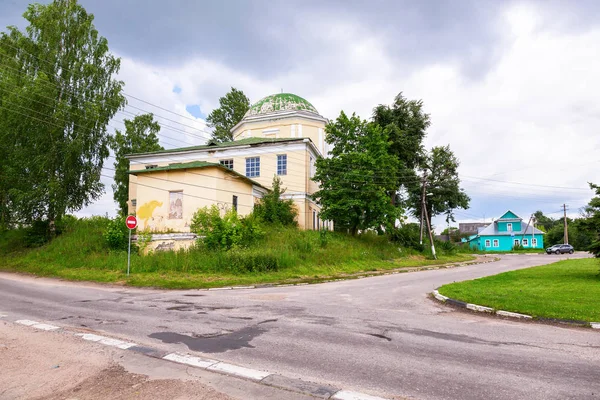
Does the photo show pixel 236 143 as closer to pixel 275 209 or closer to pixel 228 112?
pixel 275 209

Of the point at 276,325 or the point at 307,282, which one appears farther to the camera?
the point at 307,282

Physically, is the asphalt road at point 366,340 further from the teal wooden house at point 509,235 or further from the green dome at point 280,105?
the teal wooden house at point 509,235

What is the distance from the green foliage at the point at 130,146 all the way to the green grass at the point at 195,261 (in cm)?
1018

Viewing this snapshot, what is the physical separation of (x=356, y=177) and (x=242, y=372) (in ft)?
82.7

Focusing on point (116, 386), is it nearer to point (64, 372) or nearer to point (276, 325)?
point (64, 372)

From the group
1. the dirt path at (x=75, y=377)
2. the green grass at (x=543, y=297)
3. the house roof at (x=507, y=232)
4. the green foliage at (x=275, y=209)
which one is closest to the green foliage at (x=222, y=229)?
the green foliage at (x=275, y=209)

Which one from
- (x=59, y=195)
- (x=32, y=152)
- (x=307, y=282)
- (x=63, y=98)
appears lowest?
(x=307, y=282)

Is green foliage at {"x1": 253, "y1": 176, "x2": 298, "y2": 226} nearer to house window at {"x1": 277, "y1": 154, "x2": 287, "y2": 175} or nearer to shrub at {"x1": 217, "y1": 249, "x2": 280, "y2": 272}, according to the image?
house window at {"x1": 277, "y1": 154, "x2": 287, "y2": 175}

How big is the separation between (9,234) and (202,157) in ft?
59.4

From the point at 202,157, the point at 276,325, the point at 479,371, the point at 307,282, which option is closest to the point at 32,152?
the point at 202,157

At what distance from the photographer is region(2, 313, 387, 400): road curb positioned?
4.08 metres

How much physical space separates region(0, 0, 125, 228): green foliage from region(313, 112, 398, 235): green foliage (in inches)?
722

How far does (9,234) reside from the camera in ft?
102

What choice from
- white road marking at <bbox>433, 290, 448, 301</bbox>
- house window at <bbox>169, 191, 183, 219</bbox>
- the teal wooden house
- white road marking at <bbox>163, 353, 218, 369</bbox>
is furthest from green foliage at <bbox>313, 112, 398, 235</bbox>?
the teal wooden house
